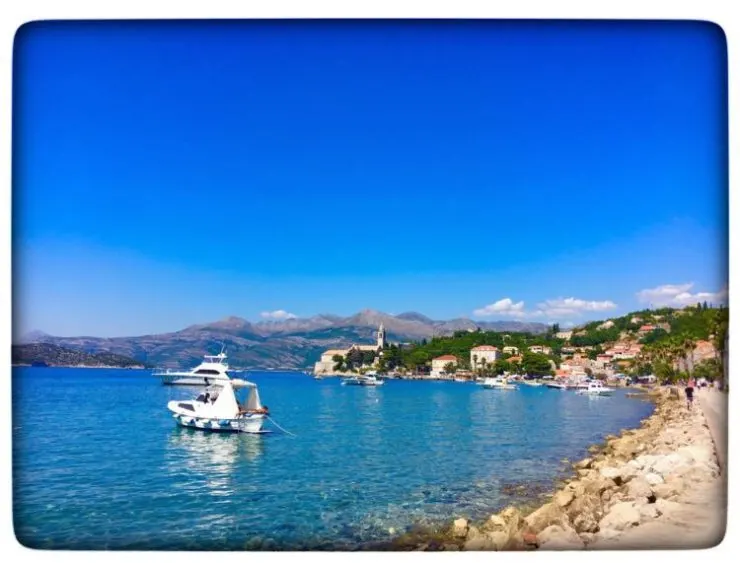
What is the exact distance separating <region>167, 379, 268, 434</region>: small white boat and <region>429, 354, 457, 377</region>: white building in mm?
7416

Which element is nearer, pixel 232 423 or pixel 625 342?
pixel 232 423

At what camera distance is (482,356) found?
17.7m

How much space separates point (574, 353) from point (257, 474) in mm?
9580

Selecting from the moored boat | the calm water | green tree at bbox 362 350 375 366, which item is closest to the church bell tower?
green tree at bbox 362 350 375 366

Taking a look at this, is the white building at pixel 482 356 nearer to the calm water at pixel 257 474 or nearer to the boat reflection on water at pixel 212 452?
the calm water at pixel 257 474

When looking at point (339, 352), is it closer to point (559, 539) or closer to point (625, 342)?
point (625, 342)

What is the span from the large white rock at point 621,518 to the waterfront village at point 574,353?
1158 mm

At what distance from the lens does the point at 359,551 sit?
12.6 ft

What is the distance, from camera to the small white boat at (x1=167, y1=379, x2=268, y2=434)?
944cm

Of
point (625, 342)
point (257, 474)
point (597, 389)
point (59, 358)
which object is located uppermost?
point (59, 358)

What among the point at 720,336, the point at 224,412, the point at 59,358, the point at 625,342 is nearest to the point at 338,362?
the point at 224,412

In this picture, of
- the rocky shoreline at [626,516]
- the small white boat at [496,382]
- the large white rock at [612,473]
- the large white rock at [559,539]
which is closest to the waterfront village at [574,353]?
the small white boat at [496,382]

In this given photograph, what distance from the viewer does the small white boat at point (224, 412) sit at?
9438 millimetres
